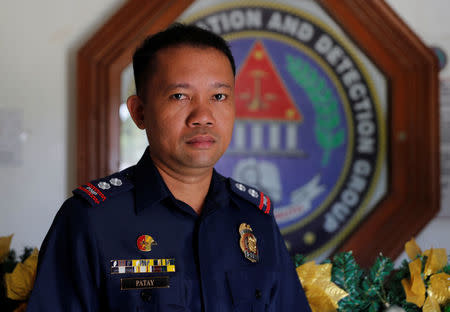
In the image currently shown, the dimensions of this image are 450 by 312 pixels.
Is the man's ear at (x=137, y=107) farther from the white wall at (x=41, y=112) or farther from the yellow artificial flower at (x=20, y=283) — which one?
the white wall at (x=41, y=112)

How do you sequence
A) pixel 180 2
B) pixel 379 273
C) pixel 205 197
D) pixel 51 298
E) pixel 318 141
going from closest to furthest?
pixel 51 298 < pixel 205 197 < pixel 379 273 < pixel 180 2 < pixel 318 141

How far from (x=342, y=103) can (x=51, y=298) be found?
3.19 feet

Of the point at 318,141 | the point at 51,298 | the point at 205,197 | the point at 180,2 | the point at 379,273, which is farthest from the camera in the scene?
the point at 318,141

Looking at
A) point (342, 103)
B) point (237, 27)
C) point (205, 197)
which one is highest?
point (237, 27)

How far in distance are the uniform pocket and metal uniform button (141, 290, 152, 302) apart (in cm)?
10

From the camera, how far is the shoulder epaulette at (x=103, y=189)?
69cm

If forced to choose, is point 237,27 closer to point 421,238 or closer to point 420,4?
point 420,4

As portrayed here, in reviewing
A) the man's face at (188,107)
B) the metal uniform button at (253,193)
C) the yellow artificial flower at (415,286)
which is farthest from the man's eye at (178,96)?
the yellow artificial flower at (415,286)

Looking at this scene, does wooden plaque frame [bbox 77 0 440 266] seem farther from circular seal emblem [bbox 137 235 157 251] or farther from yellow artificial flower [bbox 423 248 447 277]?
circular seal emblem [bbox 137 235 157 251]

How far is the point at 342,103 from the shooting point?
1.41m

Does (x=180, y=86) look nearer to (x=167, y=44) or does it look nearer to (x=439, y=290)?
(x=167, y=44)

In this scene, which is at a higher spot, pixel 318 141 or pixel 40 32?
pixel 40 32

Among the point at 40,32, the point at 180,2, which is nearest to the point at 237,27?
the point at 180,2

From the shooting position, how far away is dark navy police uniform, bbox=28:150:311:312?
0.65m
